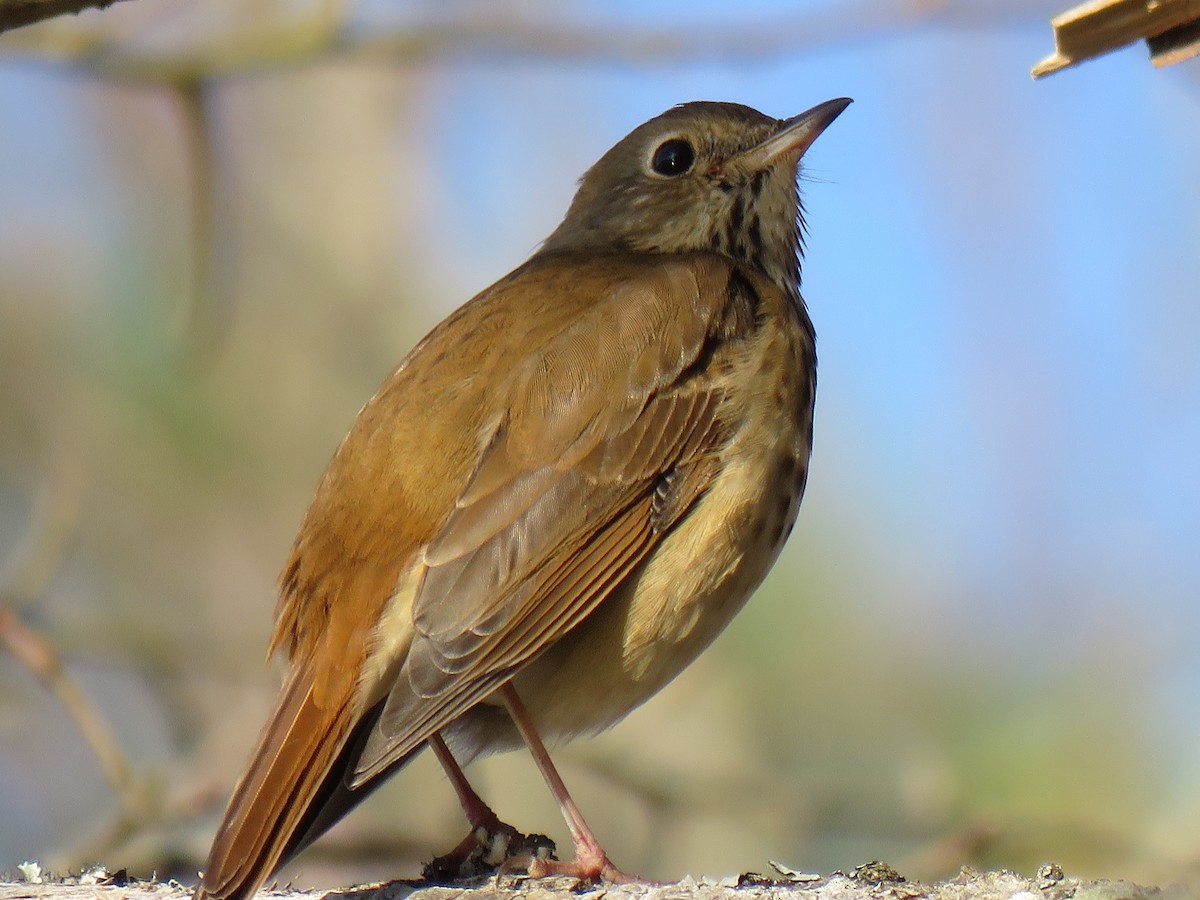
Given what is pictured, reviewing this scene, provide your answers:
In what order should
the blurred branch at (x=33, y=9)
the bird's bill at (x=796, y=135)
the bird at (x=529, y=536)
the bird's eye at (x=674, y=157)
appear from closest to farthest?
the blurred branch at (x=33, y=9) → the bird at (x=529, y=536) → the bird's bill at (x=796, y=135) → the bird's eye at (x=674, y=157)

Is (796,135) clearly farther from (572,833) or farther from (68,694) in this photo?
(68,694)

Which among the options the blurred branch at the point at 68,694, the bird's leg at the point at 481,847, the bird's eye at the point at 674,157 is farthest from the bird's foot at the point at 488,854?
the bird's eye at the point at 674,157

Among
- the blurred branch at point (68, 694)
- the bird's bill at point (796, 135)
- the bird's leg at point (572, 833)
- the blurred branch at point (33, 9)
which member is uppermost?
the blurred branch at point (33, 9)

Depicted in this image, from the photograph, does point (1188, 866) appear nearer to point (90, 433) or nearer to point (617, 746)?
point (617, 746)

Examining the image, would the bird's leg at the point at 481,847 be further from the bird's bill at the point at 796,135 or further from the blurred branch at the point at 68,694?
the bird's bill at the point at 796,135

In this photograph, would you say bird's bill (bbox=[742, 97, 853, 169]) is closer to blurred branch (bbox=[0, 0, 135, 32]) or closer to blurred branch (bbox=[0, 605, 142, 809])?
blurred branch (bbox=[0, 0, 135, 32])

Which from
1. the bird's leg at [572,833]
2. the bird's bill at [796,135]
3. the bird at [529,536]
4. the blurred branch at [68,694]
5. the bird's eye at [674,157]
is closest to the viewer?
the bird at [529,536]

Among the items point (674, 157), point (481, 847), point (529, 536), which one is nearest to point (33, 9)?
point (529, 536)
